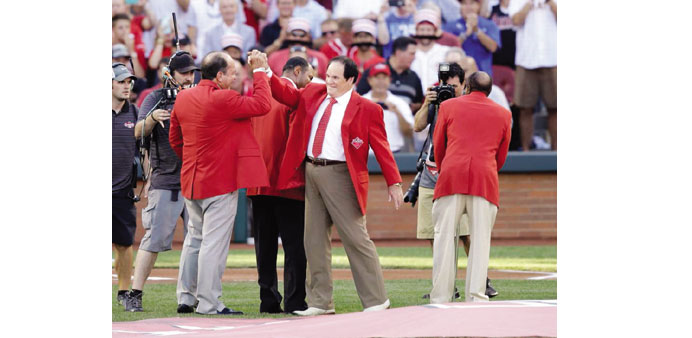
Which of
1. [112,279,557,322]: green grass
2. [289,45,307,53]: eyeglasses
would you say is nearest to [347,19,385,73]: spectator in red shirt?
[289,45,307,53]: eyeglasses

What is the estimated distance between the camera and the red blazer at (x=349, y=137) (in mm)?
8055

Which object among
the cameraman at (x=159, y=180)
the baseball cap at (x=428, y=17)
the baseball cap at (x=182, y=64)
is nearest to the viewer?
the cameraman at (x=159, y=180)

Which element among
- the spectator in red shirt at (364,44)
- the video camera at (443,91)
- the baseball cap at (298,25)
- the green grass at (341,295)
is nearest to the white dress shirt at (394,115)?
the spectator in red shirt at (364,44)

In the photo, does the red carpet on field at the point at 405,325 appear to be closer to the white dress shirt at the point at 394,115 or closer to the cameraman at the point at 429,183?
the cameraman at the point at 429,183

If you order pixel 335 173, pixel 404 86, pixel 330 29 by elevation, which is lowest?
pixel 335 173

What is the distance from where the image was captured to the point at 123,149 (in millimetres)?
8859

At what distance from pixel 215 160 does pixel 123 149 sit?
1.14 metres

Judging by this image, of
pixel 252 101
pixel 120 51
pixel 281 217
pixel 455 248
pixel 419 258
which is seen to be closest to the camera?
pixel 252 101

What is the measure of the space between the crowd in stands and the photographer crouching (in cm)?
799

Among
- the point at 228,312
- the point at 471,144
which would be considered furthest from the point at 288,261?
the point at 471,144

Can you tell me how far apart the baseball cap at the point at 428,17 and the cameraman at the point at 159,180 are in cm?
951

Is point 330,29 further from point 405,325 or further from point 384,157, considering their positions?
point 405,325

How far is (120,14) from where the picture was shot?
17.8m
